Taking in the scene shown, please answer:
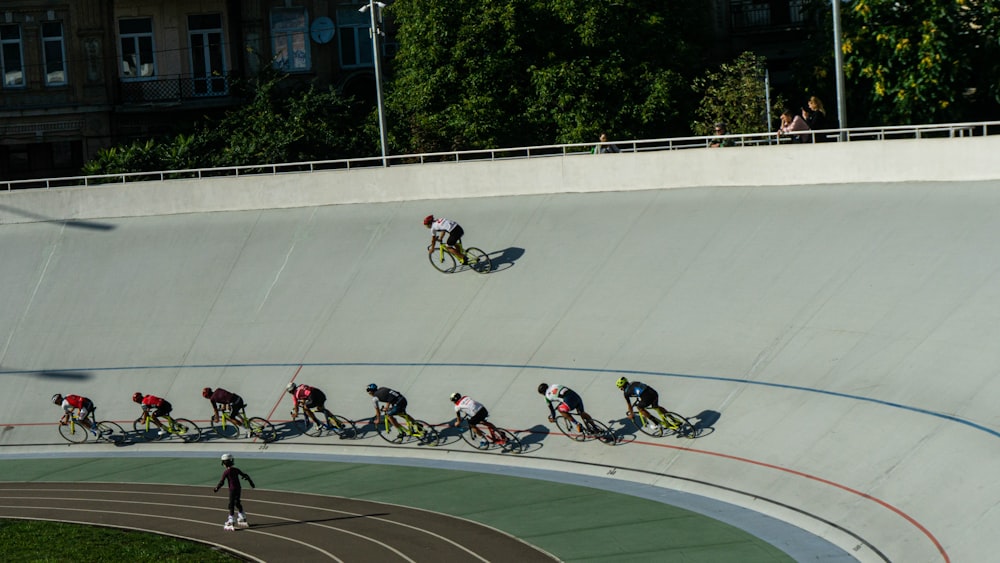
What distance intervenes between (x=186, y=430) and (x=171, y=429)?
0.29 meters

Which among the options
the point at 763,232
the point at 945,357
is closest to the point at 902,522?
the point at 945,357

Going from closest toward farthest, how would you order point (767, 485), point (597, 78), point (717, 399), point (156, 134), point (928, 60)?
point (767, 485) < point (717, 399) < point (928, 60) < point (597, 78) < point (156, 134)

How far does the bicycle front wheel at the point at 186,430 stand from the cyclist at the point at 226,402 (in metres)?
0.64

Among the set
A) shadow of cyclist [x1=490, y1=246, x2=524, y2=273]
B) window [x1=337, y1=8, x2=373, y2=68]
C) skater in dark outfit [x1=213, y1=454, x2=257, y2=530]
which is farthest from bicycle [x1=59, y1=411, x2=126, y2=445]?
window [x1=337, y1=8, x2=373, y2=68]

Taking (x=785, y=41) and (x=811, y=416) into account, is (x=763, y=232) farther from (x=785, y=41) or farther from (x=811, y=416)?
(x=785, y=41)

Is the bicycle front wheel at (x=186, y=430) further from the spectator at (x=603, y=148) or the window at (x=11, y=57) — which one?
the window at (x=11, y=57)

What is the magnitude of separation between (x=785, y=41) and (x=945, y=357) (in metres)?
26.6

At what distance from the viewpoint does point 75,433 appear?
2644 cm

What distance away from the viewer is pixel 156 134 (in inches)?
1704

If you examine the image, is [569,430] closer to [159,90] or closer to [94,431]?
[94,431]

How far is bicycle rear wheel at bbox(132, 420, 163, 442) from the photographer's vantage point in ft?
85.7

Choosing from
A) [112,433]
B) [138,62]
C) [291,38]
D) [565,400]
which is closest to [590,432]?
[565,400]

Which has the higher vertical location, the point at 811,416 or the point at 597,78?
the point at 597,78

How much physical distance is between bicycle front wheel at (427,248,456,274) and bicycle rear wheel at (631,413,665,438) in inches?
299
